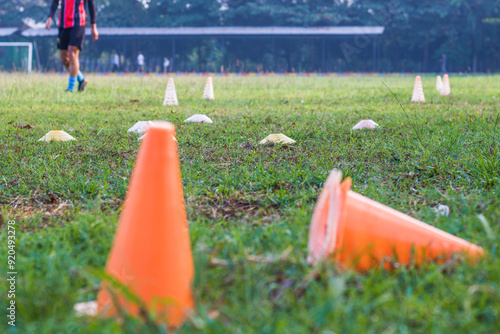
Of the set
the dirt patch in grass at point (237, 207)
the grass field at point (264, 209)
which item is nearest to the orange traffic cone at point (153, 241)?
the grass field at point (264, 209)

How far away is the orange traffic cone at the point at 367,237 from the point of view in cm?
161

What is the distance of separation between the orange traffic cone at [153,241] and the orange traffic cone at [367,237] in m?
0.46

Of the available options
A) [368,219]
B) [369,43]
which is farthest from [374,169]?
[369,43]

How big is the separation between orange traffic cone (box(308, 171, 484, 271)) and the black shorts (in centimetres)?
725

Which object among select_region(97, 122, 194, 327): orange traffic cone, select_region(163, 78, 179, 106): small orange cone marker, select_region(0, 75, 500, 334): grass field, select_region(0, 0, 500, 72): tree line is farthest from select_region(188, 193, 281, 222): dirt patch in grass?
select_region(0, 0, 500, 72): tree line

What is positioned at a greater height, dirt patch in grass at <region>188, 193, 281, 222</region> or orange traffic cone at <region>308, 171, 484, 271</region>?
orange traffic cone at <region>308, 171, 484, 271</region>

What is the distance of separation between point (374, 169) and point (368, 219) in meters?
1.59

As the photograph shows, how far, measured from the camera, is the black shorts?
808 centimetres

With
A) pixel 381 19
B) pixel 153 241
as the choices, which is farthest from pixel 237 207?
pixel 381 19

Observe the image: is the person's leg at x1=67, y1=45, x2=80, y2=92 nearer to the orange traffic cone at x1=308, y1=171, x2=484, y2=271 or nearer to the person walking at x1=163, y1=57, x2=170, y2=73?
the orange traffic cone at x1=308, y1=171, x2=484, y2=271

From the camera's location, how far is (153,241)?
1.38 metres

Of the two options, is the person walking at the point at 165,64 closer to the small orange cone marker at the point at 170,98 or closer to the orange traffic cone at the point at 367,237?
the small orange cone marker at the point at 170,98

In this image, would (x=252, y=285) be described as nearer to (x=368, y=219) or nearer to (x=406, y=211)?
(x=368, y=219)

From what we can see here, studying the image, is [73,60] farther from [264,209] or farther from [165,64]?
[165,64]
